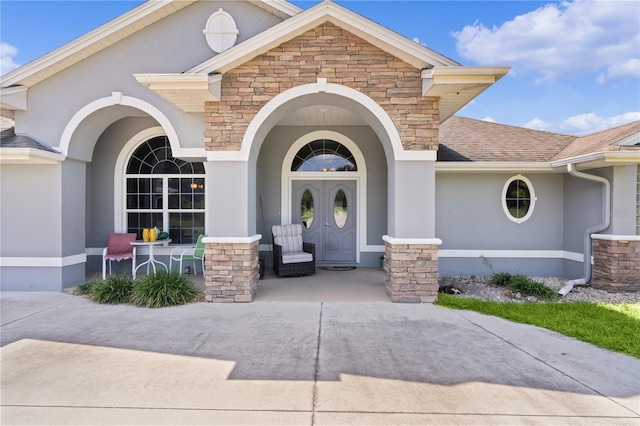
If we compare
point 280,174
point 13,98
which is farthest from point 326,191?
point 13,98

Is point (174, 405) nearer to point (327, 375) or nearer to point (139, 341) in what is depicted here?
point (327, 375)

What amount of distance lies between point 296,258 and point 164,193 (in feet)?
13.0

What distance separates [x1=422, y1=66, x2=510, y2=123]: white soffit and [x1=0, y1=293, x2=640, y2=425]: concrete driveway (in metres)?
3.77

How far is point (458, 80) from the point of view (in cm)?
554

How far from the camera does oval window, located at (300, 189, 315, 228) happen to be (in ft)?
31.5

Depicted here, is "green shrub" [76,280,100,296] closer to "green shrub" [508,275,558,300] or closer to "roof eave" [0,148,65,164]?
"roof eave" [0,148,65,164]

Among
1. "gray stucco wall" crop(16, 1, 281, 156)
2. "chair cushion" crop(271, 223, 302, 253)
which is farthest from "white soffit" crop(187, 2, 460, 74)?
"chair cushion" crop(271, 223, 302, 253)

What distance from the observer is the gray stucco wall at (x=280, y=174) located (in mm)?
9398

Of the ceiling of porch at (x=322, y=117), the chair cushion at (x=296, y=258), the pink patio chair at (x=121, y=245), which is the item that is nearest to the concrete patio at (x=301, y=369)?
the chair cushion at (x=296, y=258)

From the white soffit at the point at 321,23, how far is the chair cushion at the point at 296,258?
13.8 feet

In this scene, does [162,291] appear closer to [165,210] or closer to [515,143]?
[165,210]

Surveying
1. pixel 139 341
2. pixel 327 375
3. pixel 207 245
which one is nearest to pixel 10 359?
pixel 139 341

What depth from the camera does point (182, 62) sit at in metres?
7.50

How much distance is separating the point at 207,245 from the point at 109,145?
191 inches
